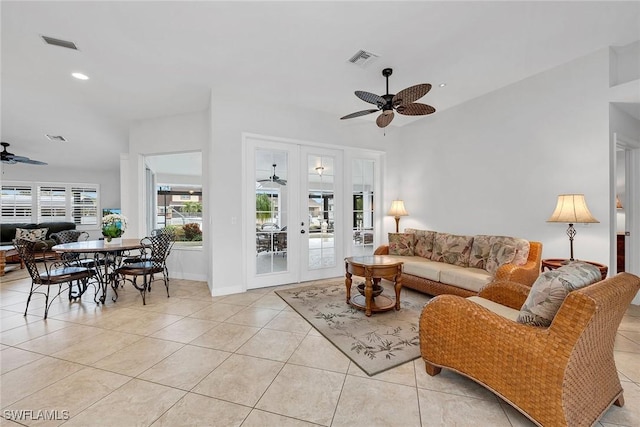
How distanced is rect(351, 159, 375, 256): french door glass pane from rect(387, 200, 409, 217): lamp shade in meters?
0.41

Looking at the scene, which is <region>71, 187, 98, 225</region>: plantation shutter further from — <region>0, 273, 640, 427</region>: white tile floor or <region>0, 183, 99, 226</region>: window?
<region>0, 273, 640, 427</region>: white tile floor

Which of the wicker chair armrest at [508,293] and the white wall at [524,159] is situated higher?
the white wall at [524,159]

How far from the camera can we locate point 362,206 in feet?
17.5

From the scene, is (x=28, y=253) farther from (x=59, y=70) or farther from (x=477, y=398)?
(x=477, y=398)

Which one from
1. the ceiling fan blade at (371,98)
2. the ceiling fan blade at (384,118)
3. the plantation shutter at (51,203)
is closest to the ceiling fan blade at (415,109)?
the ceiling fan blade at (384,118)

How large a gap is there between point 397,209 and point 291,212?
2092 millimetres

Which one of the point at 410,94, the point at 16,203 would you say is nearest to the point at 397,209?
the point at 410,94

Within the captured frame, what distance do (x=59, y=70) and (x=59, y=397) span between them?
3693 millimetres

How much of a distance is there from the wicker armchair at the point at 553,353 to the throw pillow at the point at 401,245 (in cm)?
262

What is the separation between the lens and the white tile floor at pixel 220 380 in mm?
1683

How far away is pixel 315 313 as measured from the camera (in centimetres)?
329

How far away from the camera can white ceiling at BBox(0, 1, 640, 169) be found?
2.42 meters

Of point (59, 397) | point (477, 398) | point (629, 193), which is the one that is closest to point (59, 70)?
point (59, 397)

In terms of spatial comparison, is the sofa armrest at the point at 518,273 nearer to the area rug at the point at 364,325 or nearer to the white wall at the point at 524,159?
the white wall at the point at 524,159
